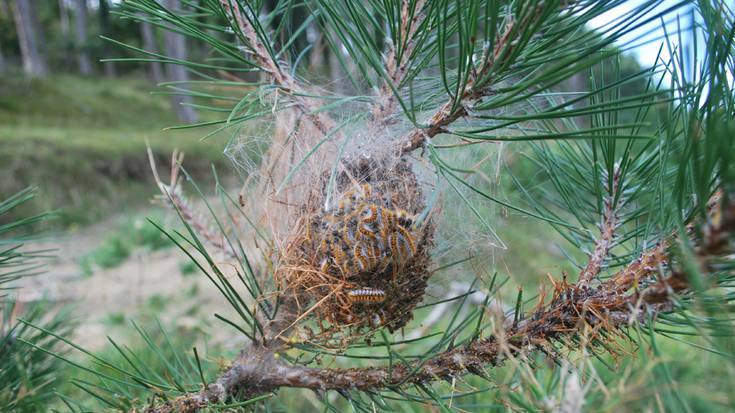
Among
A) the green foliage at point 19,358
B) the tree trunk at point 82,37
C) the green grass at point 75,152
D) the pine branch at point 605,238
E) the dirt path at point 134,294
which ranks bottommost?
the dirt path at point 134,294

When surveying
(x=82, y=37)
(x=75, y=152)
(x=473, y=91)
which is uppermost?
(x=82, y=37)

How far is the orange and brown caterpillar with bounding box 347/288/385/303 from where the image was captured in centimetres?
45

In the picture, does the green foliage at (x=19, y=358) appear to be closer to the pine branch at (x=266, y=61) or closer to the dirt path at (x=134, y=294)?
the pine branch at (x=266, y=61)

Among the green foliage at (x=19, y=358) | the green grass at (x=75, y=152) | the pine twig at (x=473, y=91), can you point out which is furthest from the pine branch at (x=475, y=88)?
the green grass at (x=75, y=152)

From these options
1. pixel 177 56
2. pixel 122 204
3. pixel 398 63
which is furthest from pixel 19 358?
pixel 177 56

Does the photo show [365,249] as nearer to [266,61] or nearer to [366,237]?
[366,237]

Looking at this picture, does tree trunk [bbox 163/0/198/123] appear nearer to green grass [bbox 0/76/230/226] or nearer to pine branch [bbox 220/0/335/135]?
green grass [bbox 0/76/230/226]

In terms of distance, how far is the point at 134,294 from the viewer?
9.75 ft

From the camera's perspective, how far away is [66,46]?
38.1 feet

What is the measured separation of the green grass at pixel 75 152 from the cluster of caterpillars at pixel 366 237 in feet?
9.30

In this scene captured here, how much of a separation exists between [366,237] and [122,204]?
16.5 ft

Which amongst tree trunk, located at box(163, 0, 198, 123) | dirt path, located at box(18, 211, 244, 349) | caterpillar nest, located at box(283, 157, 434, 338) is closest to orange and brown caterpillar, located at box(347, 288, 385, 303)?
caterpillar nest, located at box(283, 157, 434, 338)

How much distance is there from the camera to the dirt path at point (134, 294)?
244cm

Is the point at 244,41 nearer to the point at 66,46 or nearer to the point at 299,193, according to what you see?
the point at 299,193
